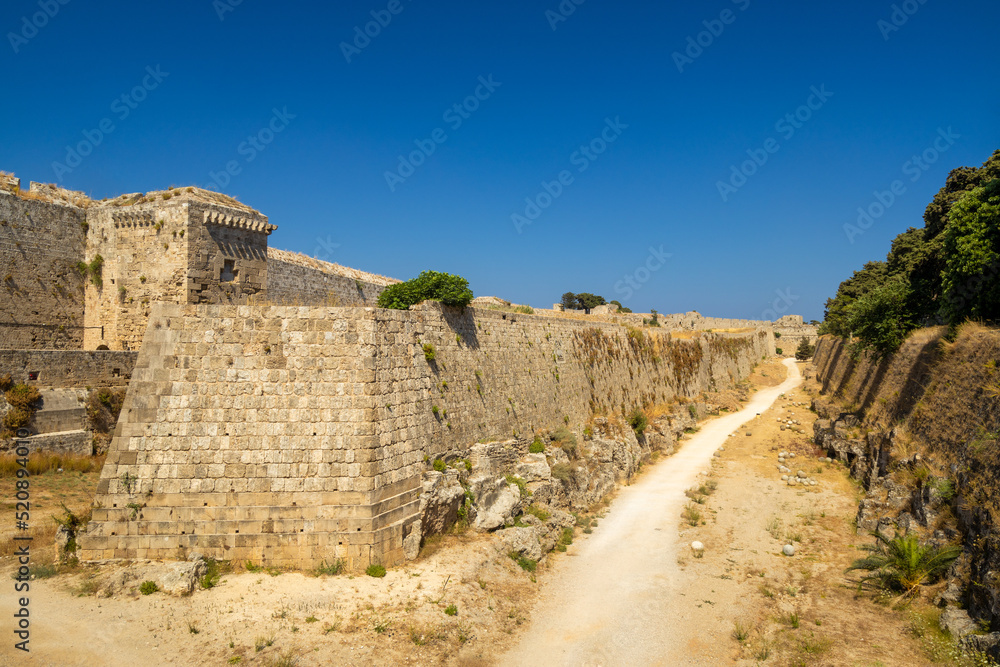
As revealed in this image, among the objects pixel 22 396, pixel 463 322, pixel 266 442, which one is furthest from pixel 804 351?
pixel 22 396

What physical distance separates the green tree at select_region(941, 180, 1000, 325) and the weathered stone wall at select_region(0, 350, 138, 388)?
2590 centimetres

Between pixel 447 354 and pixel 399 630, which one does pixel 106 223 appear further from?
pixel 399 630

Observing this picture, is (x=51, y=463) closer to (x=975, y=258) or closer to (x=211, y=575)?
(x=211, y=575)

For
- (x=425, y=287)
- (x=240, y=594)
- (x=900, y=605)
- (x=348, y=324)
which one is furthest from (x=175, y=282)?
(x=900, y=605)

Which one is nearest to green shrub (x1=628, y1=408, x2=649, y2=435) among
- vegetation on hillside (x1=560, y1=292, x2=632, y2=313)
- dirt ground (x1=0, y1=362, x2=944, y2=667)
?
dirt ground (x1=0, y1=362, x2=944, y2=667)

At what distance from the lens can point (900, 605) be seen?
10.5 m

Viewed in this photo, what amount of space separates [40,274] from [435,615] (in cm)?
1868

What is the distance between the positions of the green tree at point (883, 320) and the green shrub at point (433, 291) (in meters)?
18.3

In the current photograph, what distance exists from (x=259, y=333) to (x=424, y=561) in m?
5.72

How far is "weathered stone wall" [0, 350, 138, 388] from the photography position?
1472 cm

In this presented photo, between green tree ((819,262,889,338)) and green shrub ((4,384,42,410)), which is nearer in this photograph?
green shrub ((4,384,42,410))

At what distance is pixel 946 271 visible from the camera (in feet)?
56.0

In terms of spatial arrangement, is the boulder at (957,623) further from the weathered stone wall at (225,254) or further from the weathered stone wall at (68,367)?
the weathered stone wall at (68,367)

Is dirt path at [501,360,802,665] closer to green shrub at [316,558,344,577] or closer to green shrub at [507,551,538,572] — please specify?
green shrub at [507,551,538,572]
